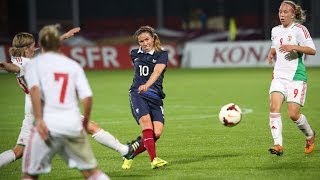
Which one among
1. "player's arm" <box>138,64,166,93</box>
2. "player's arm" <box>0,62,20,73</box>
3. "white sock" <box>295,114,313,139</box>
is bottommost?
"white sock" <box>295,114,313,139</box>

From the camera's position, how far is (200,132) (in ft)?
47.0

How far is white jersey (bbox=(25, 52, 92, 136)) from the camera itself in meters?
7.19

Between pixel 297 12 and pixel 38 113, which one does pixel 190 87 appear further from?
pixel 38 113

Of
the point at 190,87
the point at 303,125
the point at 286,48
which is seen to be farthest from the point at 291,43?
the point at 190,87

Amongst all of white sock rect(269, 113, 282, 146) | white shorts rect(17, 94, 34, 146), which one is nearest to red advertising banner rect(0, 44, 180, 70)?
white sock rect(269, 113, 282, 146)

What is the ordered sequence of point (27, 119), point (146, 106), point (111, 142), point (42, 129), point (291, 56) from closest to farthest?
1. point (42, 129)
2. point (27, 119)
3. point (111, 142)
4. point (146, 106)
5. point (291, 56)

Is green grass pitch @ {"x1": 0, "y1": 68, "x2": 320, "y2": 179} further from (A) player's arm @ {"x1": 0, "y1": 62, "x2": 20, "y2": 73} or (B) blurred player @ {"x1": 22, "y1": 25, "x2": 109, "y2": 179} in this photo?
(B) blurred player @ {"x1": 22, "y1": 25, "x2": 109, "y2": 179}

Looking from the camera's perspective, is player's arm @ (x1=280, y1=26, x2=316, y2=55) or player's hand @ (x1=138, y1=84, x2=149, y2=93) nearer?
player's hand @ (x1=138, y1=84, x2=149, y2=93)

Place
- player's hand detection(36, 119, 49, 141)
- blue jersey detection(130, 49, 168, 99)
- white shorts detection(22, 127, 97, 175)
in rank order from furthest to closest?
blue jersey detection(130, 49, 168, 99) → white shorts detection(22, 127, 97, 175) → player's hand detection(36, 119, 49, 141)

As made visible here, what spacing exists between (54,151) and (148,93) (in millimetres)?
3330

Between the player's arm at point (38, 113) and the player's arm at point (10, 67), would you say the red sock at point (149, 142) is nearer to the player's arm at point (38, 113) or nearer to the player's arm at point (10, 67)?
the player's arm at point (10, 67)

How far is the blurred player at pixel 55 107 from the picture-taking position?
718 centimetres

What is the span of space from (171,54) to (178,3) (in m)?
16.9

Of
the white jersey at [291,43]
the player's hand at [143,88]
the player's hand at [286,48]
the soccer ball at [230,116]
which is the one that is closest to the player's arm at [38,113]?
the player's hand at [143,88]
